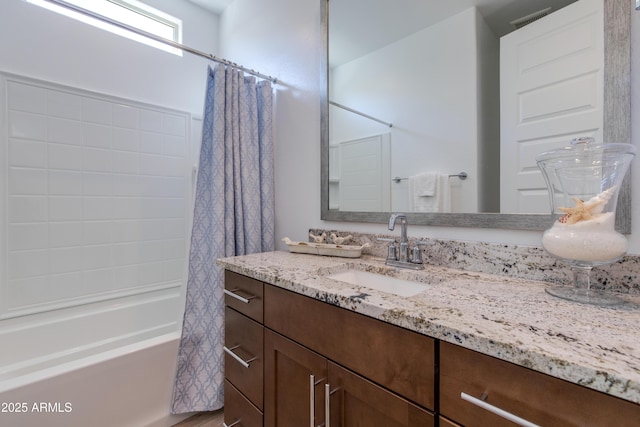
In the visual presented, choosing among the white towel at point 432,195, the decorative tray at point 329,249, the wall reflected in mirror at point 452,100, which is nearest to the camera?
the wall reflected in mirror at point 452,100

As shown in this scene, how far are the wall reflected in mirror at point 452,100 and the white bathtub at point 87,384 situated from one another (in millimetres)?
1222

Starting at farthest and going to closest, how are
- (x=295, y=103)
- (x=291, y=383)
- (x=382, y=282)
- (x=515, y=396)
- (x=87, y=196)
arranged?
(x=87, y=196)
(x=295, y=103)
(x=382, y=282)
(x=291, y=383)
(x=515, y=396)

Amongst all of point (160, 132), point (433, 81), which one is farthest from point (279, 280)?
point (160, 132)

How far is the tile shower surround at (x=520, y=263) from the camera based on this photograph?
0.76 m

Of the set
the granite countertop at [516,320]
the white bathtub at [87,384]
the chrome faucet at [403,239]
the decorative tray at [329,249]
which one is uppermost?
the chrome faucet at [403,239]

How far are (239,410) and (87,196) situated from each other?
5.84ft

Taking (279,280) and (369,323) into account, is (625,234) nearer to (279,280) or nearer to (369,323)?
(369,323)

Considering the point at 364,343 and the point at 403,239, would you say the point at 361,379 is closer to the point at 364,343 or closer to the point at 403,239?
the point at 364,343

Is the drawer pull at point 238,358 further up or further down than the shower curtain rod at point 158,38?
further down

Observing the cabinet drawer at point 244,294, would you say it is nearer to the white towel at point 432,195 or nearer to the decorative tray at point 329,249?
the decorative tray at point 329,249

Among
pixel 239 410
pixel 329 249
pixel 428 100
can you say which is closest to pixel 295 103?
pixel 428 100

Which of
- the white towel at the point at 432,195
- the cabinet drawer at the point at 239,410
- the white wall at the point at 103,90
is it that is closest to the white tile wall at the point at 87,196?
the white wall at the point at 103,90

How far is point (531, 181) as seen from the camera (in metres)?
0.93

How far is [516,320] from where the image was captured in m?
0.58
